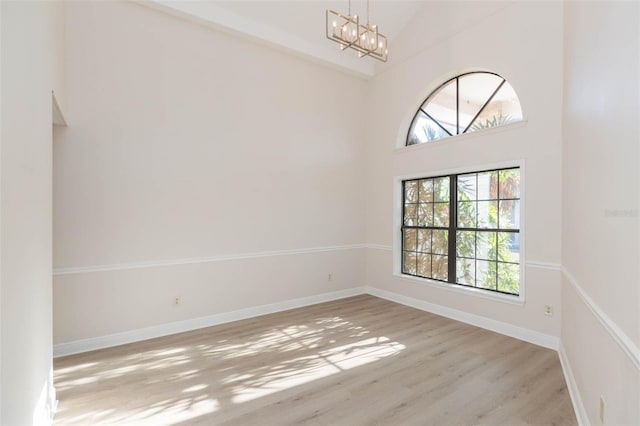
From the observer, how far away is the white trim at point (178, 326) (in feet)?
11.3

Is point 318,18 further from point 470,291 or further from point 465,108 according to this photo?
point 470,291

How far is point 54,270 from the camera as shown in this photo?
3.37m

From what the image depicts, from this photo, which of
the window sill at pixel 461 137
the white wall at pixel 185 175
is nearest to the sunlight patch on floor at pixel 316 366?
the white wall at pixel 185 175

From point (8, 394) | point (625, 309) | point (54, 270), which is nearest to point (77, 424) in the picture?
point (8, 394)

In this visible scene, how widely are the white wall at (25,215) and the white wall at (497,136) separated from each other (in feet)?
13.9

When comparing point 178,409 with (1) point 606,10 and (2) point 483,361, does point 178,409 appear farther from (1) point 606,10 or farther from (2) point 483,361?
(1) point 606,10

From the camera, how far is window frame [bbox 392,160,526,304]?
3.75m

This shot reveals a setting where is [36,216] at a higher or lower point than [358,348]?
higher

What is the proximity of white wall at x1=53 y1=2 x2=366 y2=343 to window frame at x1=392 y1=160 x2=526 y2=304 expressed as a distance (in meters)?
0.89

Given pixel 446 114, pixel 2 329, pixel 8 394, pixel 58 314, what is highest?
pixel 446 114

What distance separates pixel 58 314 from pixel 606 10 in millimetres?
4926

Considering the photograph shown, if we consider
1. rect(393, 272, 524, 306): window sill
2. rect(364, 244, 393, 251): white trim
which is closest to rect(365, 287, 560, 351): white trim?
rect(393, 272, 524, 306): window sill

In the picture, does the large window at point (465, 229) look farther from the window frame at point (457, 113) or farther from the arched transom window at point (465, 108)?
the arched transom window at point (465, 108)

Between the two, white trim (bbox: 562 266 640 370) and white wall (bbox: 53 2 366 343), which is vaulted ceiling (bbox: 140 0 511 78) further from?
white trim (bbox: 562 266 640 370)
